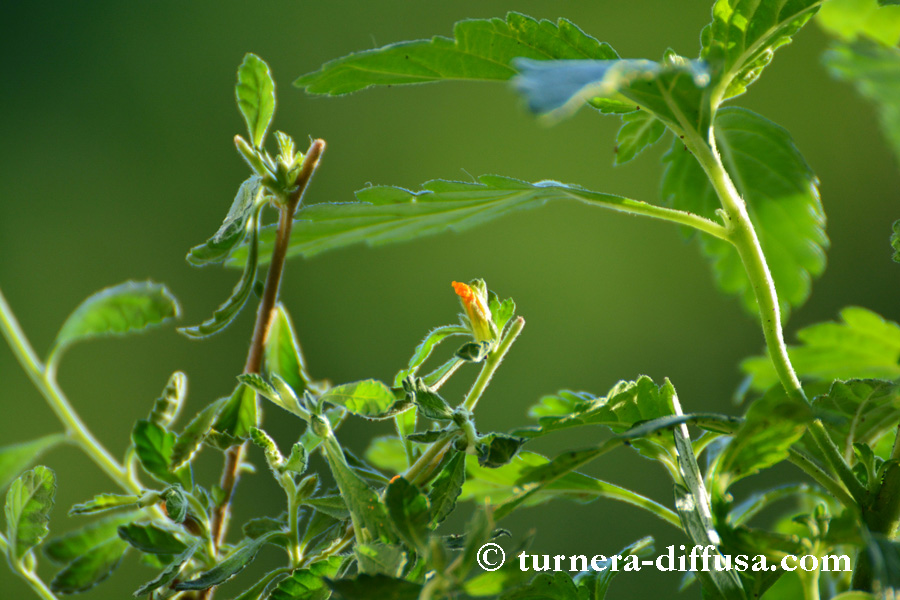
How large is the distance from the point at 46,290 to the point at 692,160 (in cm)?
211

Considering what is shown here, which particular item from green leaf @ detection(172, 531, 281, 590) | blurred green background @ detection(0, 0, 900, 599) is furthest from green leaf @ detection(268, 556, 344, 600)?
blurred green background @ detection(0, 0, 900, 599)

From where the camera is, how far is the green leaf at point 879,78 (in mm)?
244

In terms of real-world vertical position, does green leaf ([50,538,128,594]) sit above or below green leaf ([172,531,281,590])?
below

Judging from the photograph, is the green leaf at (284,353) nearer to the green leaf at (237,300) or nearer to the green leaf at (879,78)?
the green leaf at (237,300)

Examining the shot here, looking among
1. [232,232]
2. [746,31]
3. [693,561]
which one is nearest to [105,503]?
[232,232]

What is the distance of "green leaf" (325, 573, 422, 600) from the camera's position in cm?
22

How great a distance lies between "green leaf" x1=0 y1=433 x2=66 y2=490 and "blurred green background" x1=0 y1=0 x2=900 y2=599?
1334 mm

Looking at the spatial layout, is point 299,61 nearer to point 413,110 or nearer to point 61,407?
point 413,110

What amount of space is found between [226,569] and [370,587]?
0.08m

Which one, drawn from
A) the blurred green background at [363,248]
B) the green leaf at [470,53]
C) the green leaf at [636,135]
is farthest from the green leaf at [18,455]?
the blurred green background at [363,248]

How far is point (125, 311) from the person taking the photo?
34 cm

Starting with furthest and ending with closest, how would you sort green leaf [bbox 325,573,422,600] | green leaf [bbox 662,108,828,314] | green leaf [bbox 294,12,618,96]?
1. green leaf [bbox 662,108,828,314]
2. green leaf [bbox 294,12,618,96]
3. green leaf [bbox 325,573,422,600]

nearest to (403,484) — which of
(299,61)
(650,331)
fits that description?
(650,331)

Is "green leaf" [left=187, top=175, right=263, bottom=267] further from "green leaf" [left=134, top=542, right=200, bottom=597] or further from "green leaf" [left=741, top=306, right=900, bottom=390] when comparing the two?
"green leaf" [left=741, top=306, right=900, bottom=390]
